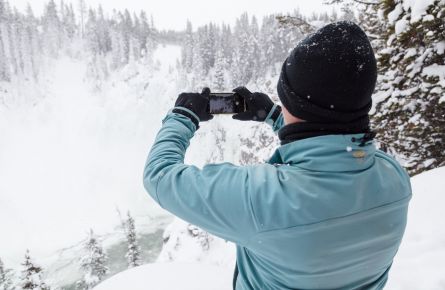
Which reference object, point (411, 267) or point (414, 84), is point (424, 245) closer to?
point (411, 267)

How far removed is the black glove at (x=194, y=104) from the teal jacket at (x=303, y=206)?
15.1 inches

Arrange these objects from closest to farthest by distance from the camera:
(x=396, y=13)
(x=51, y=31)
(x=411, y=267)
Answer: (x=411, y=267) → (x=396, y=13) → (x=51, y=31)

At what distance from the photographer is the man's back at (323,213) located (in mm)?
1170

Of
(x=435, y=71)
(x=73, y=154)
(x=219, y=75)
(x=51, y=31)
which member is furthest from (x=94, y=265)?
(x=51, y=31)

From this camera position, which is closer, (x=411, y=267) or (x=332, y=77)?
(x=332, y=77)

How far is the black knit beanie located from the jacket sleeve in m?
0.34

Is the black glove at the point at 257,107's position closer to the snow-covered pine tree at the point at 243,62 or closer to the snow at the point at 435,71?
the snow at the point at 435,71

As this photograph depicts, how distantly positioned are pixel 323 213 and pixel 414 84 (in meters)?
7.22

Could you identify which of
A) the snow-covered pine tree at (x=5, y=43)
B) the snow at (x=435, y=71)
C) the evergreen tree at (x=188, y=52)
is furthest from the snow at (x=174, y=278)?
the snow-covered pine tree at (x=5, y=43)

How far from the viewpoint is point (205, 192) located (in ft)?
4.09

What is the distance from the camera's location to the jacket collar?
121cm

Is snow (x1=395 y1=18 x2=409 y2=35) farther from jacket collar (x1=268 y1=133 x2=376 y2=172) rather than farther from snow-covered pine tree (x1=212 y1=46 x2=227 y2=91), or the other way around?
snow-covered pine tree (x1=212 y1=46 x2=227 y2=91)

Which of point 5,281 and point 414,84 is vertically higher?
point 414,84

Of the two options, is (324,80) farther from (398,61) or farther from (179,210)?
(398,61)
